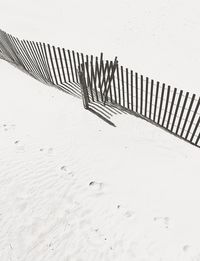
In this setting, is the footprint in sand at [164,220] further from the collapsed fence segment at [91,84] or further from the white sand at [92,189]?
the collapsed fence segment at [91,84]

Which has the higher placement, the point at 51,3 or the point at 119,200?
the point at 51,3

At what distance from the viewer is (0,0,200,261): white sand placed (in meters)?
3.91

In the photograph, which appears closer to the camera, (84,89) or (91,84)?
(84,89)

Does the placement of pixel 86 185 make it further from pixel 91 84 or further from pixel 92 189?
pixel 91 84

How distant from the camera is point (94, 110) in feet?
21.5

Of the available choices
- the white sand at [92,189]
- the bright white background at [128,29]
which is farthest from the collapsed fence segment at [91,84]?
the bright white background at [128,29]

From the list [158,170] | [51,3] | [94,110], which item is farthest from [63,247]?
[51,3]

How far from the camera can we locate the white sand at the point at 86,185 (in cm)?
391

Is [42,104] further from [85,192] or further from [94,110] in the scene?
[85,192]

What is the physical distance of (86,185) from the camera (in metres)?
4.66

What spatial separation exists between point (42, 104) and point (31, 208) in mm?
3106

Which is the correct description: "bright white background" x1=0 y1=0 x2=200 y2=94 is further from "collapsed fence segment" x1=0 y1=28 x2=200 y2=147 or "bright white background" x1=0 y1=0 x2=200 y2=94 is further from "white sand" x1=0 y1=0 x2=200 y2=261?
"white sand" x1=0 y1=0 x2=200 y2=261

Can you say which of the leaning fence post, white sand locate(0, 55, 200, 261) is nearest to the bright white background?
the leaning fence post

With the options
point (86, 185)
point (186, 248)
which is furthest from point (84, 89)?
point (186, 248)
